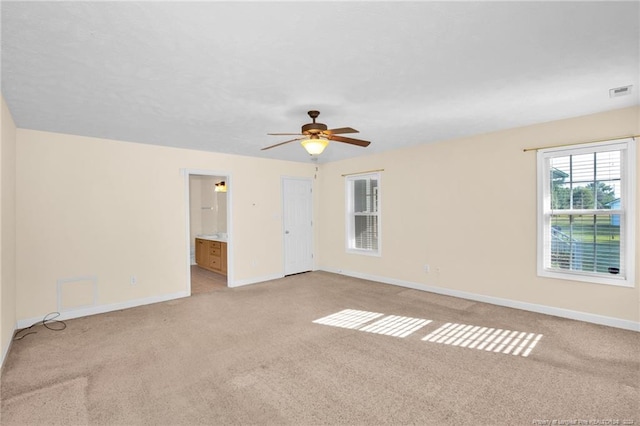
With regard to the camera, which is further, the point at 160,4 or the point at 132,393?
the point at 132,393

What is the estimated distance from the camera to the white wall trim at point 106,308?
382 centimetres

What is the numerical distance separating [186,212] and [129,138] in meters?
1.33

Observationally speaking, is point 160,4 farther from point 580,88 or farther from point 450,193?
point 450,193

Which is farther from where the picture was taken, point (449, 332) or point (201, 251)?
point (201, 251)

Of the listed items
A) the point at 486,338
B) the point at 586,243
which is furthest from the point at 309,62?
the point at 586,243

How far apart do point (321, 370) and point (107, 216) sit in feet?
12.0

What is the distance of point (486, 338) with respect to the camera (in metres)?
3.30

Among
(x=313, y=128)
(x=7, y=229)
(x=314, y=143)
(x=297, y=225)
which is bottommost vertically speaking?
(x=297, y=225)

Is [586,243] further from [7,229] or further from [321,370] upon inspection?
[7,229]

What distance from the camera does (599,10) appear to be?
1.77 metres

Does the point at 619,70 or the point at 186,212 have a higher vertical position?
the point at 619,70

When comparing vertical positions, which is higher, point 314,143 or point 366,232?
point 314,143

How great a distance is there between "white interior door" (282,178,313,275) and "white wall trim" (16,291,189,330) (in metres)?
2.19

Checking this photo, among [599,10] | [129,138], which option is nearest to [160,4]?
[599,10]
